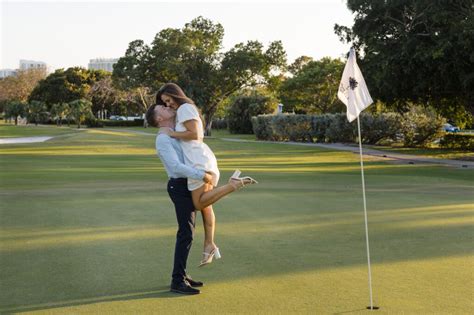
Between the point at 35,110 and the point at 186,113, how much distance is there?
3893 inches

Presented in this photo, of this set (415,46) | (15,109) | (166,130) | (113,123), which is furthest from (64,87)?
(166,130)

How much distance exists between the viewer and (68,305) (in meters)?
6.12

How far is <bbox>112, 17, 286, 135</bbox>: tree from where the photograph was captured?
6644 cm

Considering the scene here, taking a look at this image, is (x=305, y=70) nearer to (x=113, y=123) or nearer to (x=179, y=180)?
(x=113, y=123)

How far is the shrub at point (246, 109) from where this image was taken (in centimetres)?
7175

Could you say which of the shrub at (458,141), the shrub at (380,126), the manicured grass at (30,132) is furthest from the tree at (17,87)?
the shrub at (458,141)

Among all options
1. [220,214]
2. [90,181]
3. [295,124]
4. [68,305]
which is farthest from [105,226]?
[295,124]

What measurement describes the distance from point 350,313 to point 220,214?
631 centimetres

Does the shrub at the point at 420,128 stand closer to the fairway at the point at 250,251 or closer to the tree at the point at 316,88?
the tree at the point at 316,88

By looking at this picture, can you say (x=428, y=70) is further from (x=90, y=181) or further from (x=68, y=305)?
(x=68, y=305)

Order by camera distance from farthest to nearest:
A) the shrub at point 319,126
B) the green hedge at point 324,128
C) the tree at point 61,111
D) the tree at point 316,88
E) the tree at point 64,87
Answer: the tree at point 64,87
the tree at point 61,111
the tree at point 316,88
the shrub at point 319,126
the green hedge at point 324,128

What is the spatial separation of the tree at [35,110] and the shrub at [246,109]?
3818cm

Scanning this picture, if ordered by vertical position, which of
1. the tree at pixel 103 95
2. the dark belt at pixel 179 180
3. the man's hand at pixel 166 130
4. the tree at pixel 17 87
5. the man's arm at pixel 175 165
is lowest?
the dark belt at pixel 179 180

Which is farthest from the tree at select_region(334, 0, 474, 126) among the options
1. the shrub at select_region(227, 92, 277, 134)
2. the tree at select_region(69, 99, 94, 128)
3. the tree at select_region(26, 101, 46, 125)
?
the tree at select_region(26, 101, 46, 125)
